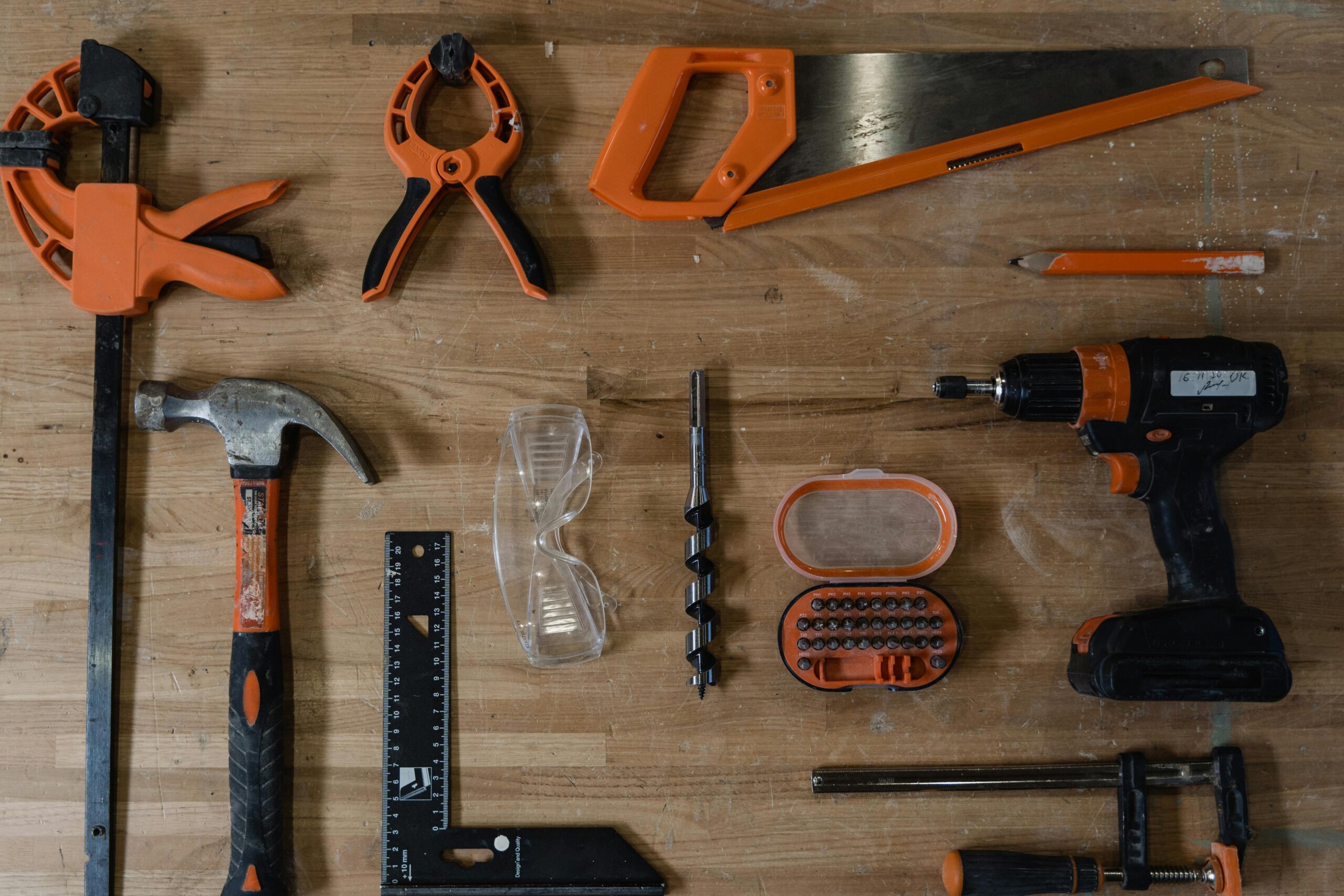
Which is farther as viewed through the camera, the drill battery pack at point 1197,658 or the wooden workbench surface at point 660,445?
the wooden workbench surface at point 660,445

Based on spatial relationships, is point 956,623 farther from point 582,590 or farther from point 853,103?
point 853,103

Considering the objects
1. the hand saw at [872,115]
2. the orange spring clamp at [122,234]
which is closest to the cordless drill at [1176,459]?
the hand saw at [872,115]

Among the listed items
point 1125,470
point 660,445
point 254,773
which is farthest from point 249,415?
point 1125,470

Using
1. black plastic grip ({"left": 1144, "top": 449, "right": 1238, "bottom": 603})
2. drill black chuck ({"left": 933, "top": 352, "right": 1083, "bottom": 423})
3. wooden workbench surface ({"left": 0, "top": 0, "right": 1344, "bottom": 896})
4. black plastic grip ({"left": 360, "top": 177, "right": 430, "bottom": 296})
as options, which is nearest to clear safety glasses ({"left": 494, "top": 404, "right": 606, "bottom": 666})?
wooden workbench surface ({"left": 0, "top": 0, "right": 1344, "bottom": 896})

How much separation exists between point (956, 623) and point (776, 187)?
0.83m

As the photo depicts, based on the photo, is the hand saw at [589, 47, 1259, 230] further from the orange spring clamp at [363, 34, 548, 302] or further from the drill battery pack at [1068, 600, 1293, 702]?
the drill battery pack at [1068, 600, 1293, 702]

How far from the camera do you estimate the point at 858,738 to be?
1.40 m

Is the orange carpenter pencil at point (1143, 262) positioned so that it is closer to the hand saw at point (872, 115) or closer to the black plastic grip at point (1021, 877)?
the hand saw at point (872, 115)

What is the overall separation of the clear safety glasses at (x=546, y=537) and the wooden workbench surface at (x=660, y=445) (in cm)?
3

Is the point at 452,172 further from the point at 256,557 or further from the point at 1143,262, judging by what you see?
the point at 1143,262

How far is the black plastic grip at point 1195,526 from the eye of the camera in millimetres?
1321

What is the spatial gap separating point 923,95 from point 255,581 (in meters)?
1.45

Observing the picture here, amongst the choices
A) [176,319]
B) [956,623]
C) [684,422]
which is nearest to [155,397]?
[176,319]

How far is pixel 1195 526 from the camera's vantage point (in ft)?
4.35
